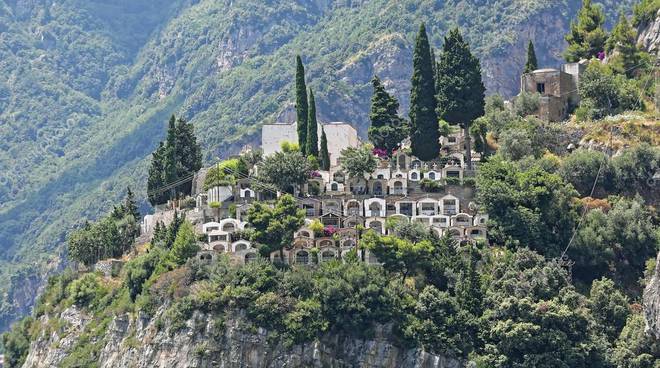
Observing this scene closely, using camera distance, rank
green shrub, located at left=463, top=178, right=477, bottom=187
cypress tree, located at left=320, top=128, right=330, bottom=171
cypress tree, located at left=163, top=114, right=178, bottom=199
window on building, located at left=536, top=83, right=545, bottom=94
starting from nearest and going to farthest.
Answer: green shrub, located at left=463, top=178, right=477, bottom=187 → cypress tree, located at left=320, top=128, right=330, bottom=171 → cypress tree, located at left=163, top=114, right=178, bottom=199 → window on building, located at left=536, top=83, right=545, bottom=94

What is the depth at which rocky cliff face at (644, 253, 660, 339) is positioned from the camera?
95062mm

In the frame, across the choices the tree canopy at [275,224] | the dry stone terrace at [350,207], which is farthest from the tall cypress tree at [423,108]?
the tree canopy at [275,224]

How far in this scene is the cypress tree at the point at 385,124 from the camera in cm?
12362

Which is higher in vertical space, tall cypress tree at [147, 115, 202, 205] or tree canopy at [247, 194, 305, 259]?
tall cypress tree at [147, 115, 202, 205]

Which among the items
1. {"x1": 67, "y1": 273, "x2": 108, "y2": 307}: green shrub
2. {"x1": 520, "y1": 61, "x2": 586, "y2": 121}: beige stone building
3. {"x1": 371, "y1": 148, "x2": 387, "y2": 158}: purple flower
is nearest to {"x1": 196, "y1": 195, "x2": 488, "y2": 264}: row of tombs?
{"x1": 371, "y1": 148, "x2": 387, "y2": 158}: purple flower

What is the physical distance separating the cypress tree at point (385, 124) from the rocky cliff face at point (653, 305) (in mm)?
29781

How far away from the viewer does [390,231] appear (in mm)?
111188

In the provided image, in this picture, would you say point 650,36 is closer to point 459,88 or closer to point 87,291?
point 459,88

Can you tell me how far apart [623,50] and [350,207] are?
2483 cm

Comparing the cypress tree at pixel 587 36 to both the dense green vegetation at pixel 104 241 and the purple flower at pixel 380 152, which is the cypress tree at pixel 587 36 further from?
the dense green vegetation at pixel 104 241

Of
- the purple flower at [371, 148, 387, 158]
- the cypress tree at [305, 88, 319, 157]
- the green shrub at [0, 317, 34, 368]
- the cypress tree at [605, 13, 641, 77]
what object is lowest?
the green shrub at [0, 317, 34, 368]

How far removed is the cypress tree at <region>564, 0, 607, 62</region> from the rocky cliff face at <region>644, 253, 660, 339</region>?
119 ft

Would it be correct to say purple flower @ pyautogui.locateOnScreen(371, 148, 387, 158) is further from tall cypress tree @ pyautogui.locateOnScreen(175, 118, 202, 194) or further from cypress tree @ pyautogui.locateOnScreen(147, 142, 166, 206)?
cypress tree @ pyautogui.locateOnScreen(147, 142, 166, 206)

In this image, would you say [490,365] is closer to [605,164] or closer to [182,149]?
[605,164]
